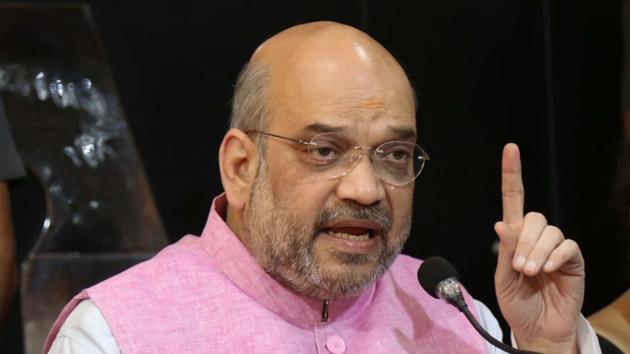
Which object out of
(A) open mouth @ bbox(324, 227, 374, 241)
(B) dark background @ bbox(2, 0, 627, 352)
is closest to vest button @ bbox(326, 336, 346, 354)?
(A) open mouth @ bbox(324, 227, 374, 241)

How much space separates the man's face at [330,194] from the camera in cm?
256

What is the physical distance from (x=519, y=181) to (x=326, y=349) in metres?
A: 0.57

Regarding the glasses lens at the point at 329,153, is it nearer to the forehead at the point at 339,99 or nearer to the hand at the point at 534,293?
the forehead at the point at 339,99

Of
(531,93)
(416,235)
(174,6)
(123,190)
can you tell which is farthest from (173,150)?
(531,93)

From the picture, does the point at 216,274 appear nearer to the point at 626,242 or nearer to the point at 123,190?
the point at 123,190

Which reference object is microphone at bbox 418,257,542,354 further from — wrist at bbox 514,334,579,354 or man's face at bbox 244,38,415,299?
wrist at bbox 514,334,579,354

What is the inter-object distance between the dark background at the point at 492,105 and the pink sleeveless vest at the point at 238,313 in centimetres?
109

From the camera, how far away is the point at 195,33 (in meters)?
3.80

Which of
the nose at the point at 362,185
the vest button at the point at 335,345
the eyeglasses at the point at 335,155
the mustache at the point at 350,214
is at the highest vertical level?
the eyeglasses at the point at 335,155

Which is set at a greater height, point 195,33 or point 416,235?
point 195,33

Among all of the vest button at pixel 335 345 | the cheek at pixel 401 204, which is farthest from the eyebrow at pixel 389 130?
the vest button at pixel 335 345

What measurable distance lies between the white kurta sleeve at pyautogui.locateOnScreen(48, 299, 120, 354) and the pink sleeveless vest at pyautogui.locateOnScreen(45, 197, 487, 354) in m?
0.02

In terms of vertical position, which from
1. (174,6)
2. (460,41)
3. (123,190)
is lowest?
(123,190)

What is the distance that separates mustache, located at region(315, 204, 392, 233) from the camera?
2543 mm
